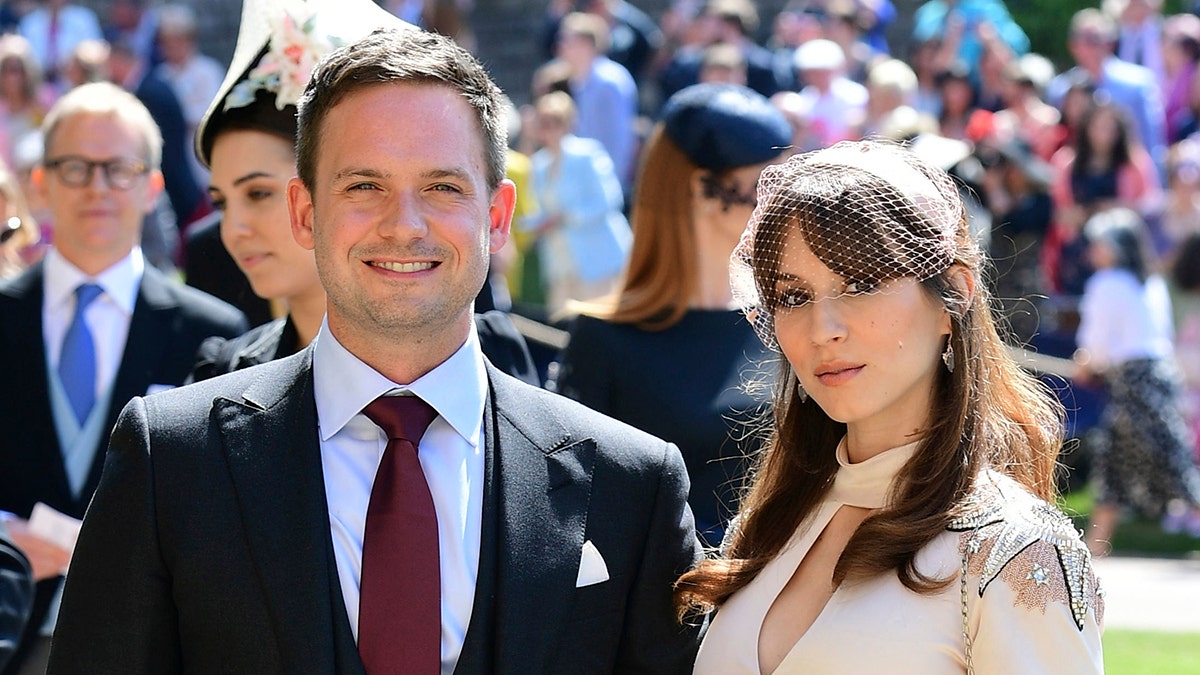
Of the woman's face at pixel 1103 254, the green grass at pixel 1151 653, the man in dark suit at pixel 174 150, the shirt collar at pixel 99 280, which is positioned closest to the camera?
the shirt collar at pixel 99 280

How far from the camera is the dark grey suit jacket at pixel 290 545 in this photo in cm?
268

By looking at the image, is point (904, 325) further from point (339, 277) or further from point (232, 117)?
point (232, 117)

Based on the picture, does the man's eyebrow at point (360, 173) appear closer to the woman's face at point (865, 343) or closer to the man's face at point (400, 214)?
the man's face at point (400, 214)

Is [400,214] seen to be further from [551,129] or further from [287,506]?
[551,129]

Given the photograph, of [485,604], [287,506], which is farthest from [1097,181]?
[287,506]

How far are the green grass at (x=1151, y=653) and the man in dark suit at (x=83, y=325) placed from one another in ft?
14.9

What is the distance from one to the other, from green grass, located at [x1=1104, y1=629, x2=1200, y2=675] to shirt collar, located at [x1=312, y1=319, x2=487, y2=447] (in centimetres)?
516

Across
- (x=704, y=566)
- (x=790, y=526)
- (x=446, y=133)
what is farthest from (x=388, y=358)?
(x=790, y=526)

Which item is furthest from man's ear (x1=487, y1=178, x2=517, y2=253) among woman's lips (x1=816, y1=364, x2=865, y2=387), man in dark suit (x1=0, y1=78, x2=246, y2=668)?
man in dark suit (x1=0, y1=78, x2=246, y2=668)

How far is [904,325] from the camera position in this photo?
3150 mm

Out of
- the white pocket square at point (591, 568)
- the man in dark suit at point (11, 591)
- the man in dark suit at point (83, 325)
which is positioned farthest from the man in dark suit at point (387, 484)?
the man in dark suit at point (83, 325)

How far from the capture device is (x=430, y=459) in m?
2.86

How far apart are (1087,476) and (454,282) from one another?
9.98 m

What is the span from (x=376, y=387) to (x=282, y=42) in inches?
64.5
